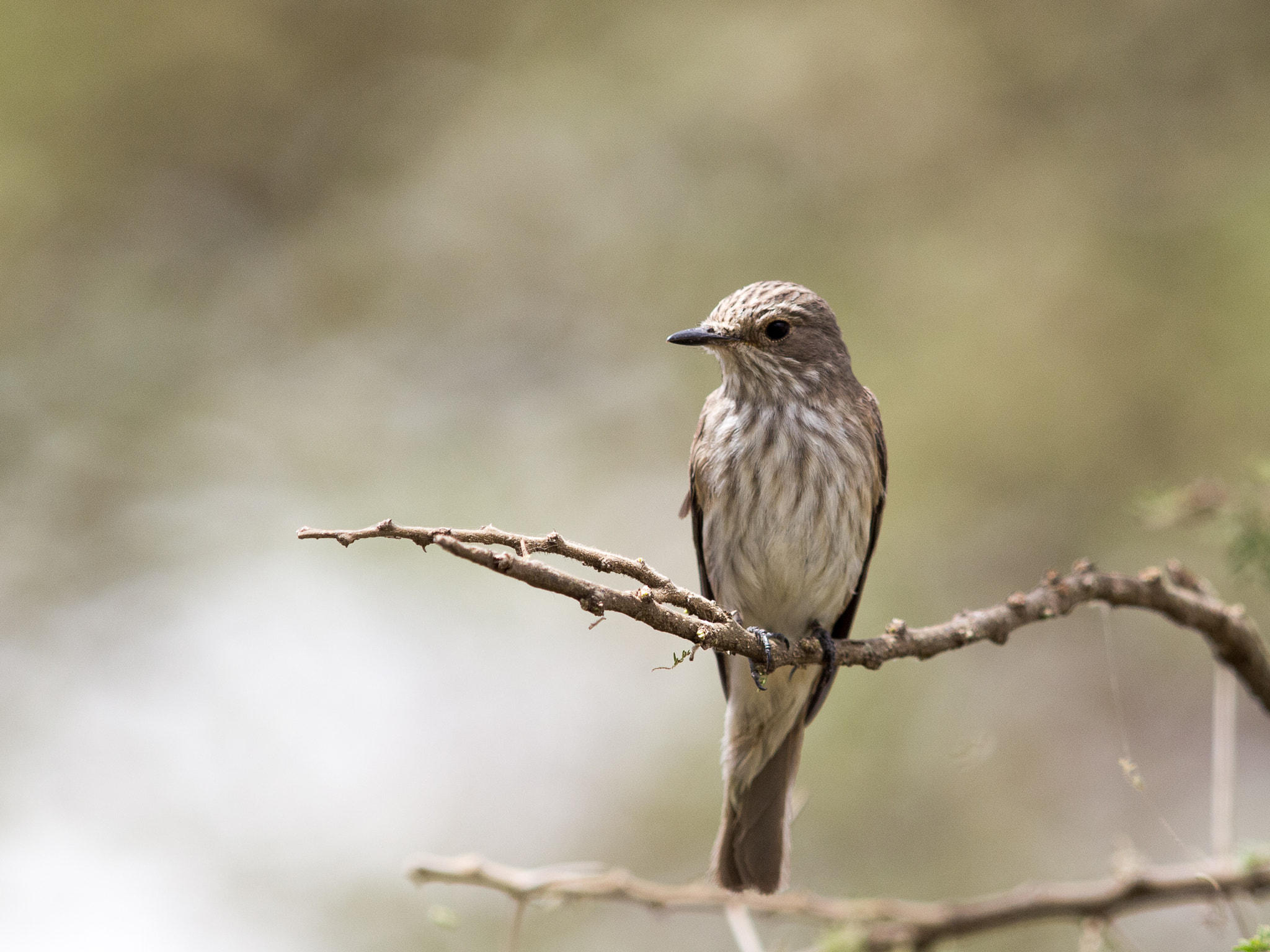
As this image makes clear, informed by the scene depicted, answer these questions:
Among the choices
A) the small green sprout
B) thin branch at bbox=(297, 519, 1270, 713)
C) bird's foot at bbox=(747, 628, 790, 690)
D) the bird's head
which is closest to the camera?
the small green sprout

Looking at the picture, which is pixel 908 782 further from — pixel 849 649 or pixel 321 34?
pixel 321 34

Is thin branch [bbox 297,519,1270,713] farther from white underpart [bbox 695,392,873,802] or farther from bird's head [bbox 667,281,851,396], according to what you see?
bird's head [bbox 667,281,851,396]

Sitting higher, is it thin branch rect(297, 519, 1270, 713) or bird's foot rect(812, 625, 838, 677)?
bird's foot rect(812, 625, 838, 677)

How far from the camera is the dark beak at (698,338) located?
354 cm

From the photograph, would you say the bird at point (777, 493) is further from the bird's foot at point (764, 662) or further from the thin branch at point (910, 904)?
the thin branch at point (910, 904)

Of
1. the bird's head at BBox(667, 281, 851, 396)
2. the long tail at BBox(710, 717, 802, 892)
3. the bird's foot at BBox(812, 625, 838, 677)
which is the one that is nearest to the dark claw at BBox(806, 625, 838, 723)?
the bird's foot at BBox(812, 625, 838, 677)

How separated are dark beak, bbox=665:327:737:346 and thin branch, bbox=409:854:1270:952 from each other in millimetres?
1849

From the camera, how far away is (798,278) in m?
7.67

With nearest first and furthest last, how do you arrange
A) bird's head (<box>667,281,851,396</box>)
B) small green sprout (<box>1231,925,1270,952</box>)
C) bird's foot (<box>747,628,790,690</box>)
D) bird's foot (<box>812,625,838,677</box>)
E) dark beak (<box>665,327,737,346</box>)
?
small green sprout (<box>1231,925,1270,952</box>) → bird's foot (<box>747,628,790,690</box>) → bird's foot (<box>812,625,838,677</box>) → dark beak (<box>665,327,737,346</box>) → bird's head (<box>667,281,851,396</box>)

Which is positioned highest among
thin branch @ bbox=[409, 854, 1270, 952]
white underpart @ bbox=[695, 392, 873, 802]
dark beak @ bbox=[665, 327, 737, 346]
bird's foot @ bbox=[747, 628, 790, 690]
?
dark beak @ bbox=[665, 327, 737, 346]

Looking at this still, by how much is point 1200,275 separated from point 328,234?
6477mm

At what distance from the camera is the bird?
3.59 m

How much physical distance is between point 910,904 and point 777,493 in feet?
5.85

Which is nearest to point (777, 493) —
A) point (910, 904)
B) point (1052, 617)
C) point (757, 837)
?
point (1052, 617)
